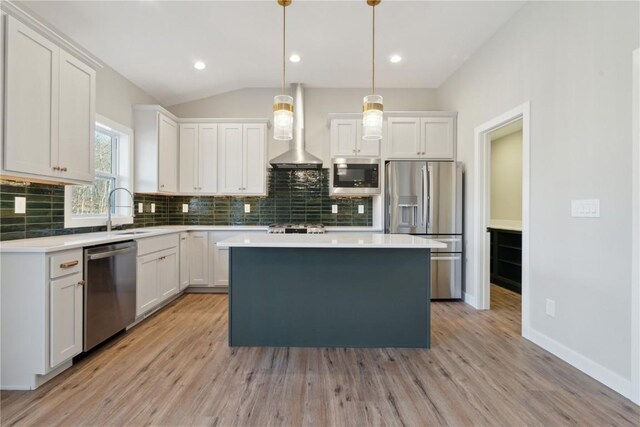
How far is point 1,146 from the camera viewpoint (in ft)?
6.36

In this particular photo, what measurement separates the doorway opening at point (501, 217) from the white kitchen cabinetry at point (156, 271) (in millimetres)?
3528

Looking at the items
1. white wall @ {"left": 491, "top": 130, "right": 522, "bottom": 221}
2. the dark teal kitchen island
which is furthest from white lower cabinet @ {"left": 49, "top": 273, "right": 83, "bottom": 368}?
white wall @ {"left": 491, "top": 130, "right": 522, "bottom": 221}

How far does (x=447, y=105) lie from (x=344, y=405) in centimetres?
404

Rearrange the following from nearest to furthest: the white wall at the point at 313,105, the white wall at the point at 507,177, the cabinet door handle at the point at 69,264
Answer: the cabinet door handle at the point at 69,264
the white wall at the point at 313,105
the white wall at the point at 507,177

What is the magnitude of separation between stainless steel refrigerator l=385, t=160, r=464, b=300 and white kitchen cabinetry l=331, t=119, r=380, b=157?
0.53 metres

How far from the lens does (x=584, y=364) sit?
7.09 ft

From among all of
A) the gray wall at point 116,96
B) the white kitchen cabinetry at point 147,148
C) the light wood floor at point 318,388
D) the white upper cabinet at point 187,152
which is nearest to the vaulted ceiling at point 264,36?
the gray wall at point 116,96

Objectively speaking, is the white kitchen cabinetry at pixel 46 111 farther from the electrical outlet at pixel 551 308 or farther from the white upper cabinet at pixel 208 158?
the electrical outlet at pixel 551 308

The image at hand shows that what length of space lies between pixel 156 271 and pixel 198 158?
1.73 meters

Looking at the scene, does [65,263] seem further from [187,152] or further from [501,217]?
[501,217]

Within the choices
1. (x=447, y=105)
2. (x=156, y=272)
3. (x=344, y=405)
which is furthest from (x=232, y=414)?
(x=447, y=105)

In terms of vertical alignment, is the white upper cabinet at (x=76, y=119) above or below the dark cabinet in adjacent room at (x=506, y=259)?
above

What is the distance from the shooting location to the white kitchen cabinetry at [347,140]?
422 centimetres

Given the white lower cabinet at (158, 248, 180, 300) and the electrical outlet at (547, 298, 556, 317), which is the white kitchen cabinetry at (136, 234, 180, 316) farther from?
the electrical outlet at (547, 298, 556, 317)
